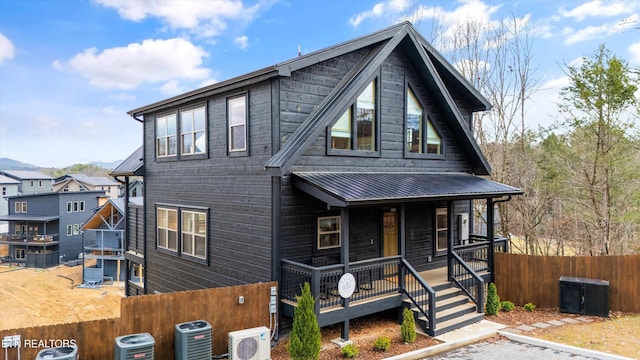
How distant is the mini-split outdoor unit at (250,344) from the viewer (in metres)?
8.20

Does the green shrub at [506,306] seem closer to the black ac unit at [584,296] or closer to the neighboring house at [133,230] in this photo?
the black ac unit at [584,296]

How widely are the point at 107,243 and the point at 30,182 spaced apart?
89.8ft

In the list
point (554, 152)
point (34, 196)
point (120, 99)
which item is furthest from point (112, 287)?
point (120, 99)

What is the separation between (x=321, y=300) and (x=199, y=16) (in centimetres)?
2364

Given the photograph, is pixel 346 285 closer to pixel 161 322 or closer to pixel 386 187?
pixel 386 187

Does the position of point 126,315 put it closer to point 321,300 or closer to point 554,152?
point 321,300

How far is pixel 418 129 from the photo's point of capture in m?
13.4

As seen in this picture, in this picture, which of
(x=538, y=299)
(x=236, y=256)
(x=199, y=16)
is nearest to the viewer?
(x=236, y=256)

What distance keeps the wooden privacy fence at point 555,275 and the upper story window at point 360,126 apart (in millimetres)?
6088

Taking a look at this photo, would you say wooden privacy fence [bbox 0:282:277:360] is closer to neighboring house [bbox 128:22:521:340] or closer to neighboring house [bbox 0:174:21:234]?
neighboring house [bbox 128:22:521:340]

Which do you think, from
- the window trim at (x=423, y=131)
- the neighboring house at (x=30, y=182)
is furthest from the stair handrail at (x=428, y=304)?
the neighboring house at (x=30, y=182)

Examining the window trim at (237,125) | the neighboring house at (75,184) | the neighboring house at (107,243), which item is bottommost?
the neighboring house at (107,243)

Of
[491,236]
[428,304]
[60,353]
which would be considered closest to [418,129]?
[491,236]

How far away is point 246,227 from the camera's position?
11016mm
